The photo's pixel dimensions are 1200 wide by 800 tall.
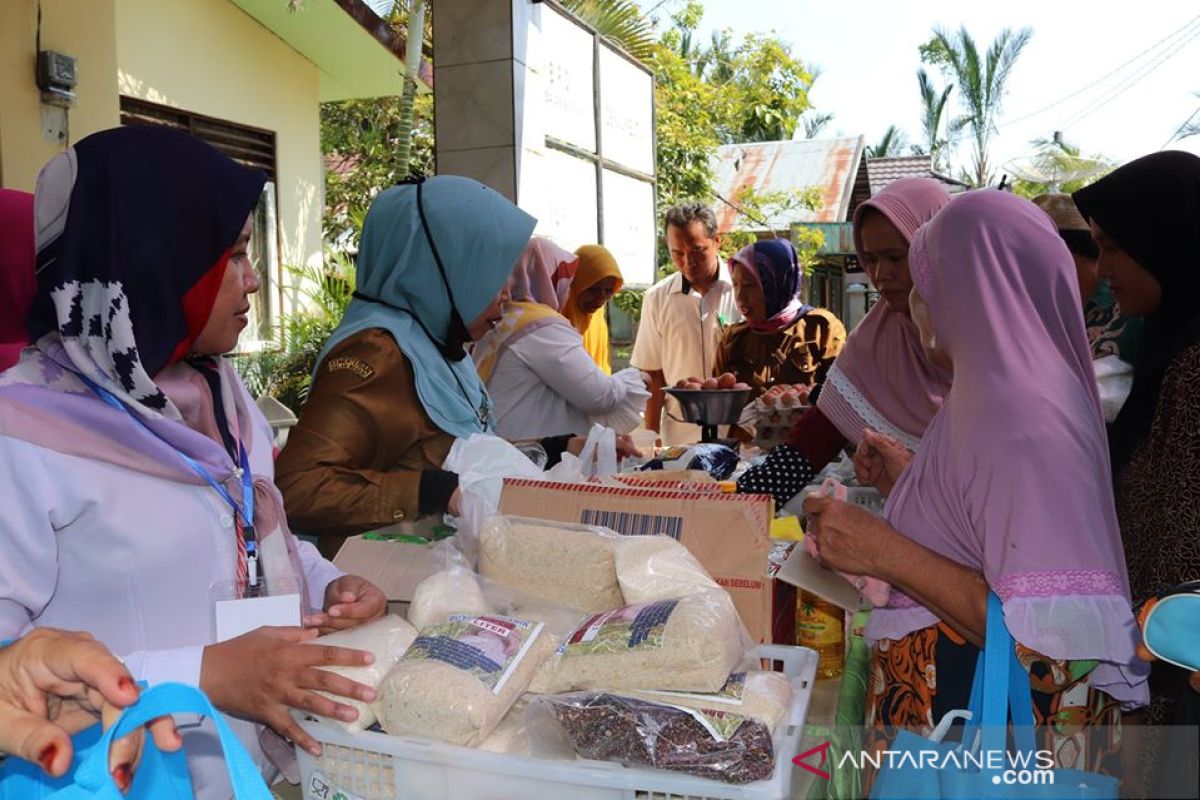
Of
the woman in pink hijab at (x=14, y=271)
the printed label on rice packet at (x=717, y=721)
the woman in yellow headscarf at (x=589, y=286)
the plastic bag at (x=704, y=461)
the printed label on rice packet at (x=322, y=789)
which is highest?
the woman in yellow headscarf at (x=589, y=286)

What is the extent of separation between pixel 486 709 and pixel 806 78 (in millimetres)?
17905

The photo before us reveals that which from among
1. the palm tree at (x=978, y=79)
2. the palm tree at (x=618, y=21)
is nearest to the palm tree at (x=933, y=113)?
the palm tree at (x=978, y=79)

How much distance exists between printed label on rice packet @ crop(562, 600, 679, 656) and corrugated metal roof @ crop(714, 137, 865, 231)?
15.9 meters

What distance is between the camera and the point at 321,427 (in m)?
2.16

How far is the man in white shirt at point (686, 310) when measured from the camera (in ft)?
17.6

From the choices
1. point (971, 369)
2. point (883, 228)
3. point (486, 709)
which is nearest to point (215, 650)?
point (486, 709)

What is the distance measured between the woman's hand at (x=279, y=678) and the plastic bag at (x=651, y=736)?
221 millimetres

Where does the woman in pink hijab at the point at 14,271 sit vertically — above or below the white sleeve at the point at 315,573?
above

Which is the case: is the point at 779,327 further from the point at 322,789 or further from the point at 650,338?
the point at 322,789

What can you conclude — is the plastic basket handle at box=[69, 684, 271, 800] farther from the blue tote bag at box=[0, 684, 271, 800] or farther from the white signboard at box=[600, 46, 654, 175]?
the white signboard at box=[600, 46, 654, 175]

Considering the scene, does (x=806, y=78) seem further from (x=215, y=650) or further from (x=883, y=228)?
(x=215, y=650)

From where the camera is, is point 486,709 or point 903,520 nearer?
point 486,709

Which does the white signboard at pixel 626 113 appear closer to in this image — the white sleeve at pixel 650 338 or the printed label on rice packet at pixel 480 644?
the white sleeve at pixel 650 338

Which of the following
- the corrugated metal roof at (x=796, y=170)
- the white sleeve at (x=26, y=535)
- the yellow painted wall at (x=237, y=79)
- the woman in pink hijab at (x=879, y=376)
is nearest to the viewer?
the white sleeve at (x=26, y=535)
